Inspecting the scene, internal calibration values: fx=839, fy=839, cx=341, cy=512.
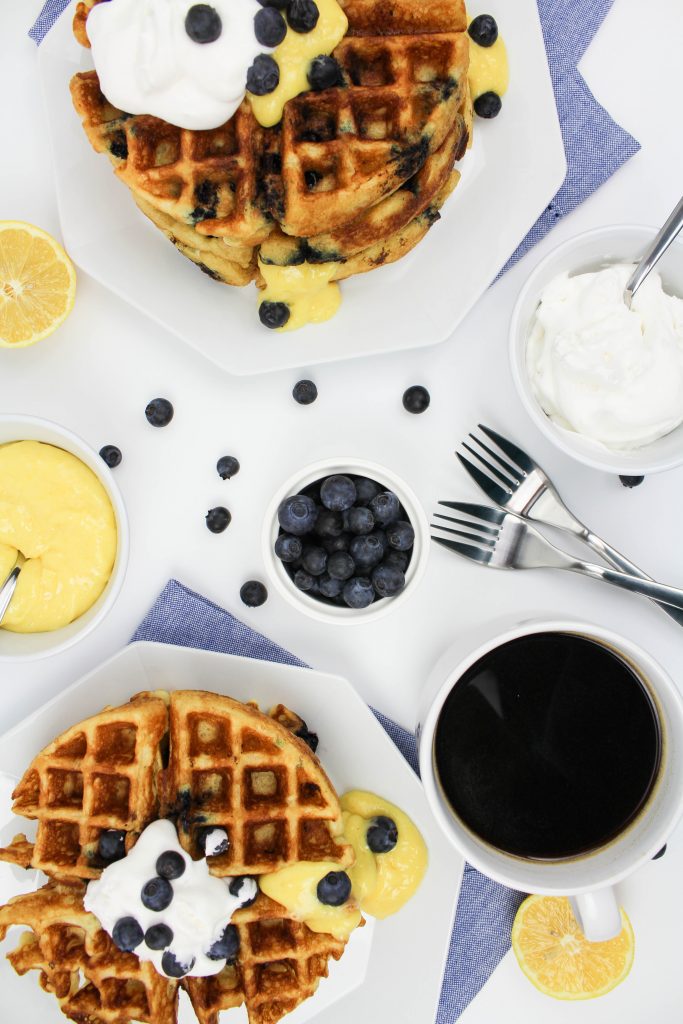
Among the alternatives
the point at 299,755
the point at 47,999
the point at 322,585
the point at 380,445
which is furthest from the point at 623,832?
the point at 47,999

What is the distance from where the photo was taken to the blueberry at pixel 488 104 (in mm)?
1645

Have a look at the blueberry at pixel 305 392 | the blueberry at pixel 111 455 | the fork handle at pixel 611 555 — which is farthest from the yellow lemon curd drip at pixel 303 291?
the fork handle at pixel 611 555

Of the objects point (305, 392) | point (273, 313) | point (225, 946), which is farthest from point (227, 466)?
point (225, 946)

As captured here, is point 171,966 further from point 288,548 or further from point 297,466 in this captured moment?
point 297,466

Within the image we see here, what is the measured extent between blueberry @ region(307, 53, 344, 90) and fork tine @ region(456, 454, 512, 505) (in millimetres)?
752

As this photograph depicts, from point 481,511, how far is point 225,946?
96 cm

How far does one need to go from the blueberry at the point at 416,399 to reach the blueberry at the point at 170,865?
3.25ft

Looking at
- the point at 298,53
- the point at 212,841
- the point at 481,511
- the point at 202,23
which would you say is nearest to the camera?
the point at 202,23

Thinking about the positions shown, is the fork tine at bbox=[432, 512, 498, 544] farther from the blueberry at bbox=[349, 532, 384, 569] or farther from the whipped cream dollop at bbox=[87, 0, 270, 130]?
the whipped cream dollop at bbox=[87, 0, 270, 130]

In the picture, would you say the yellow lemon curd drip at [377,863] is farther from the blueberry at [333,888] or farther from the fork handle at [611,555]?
the fork handle at [611,555]

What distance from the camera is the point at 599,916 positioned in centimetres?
158

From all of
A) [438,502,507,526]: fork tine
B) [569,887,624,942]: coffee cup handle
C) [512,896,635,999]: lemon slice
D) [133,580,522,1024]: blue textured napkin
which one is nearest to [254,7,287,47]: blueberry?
[438,502,507,526]: fork tine

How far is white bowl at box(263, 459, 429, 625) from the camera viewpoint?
5.33 feet

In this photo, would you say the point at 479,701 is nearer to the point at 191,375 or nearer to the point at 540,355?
the point at 540,355
